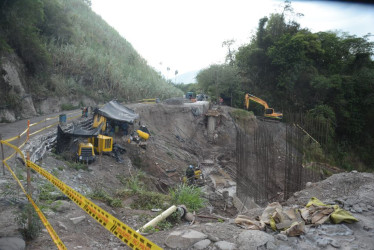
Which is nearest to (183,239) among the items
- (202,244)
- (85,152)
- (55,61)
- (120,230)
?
(202,244)

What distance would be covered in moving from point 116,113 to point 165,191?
4.71 meters

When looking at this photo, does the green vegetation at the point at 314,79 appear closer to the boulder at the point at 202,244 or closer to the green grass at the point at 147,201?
the green grass at the point at 147,201

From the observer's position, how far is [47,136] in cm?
911

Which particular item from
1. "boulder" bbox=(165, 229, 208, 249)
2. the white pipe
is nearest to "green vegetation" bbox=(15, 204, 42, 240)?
the white pipe

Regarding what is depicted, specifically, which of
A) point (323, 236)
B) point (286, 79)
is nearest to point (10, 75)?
point (323, 236)

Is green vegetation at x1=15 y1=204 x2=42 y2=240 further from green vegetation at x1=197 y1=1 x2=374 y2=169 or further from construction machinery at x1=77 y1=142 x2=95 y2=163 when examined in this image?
green vegetation at x1=197 y1=1 x2=374 y2=169

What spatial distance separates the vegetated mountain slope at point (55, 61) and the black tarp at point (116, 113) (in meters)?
4.99

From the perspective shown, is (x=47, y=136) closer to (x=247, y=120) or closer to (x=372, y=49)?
(x=247, y=120)

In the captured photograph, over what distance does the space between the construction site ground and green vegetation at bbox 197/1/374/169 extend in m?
9.22

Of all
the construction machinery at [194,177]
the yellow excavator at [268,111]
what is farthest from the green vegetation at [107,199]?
the yellow excavator at [268,111]

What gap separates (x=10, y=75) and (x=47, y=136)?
21.6 feet

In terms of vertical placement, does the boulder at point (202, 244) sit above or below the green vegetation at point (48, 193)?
above

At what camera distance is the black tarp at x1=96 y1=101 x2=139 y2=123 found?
37.0 ft

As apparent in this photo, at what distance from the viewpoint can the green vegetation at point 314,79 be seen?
23750mm
